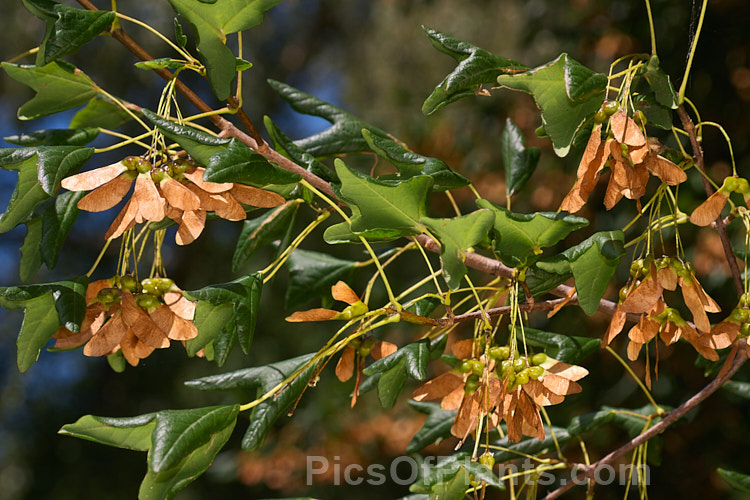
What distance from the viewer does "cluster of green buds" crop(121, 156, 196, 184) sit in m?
0.42

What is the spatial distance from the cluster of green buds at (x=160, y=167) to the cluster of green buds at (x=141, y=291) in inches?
3.1

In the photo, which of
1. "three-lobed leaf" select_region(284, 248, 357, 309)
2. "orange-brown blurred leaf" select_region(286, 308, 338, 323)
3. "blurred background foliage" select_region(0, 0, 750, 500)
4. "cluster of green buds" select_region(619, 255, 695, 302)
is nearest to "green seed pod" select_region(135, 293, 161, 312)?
"orange-brown blurred leaf" select_region(286, 308, 338, 323)

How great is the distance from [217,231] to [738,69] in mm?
1885

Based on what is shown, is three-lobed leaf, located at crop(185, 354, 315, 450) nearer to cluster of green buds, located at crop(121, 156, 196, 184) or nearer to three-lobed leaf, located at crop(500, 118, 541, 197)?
cluster of green buds, located at crop(121, 156, 196, 184)

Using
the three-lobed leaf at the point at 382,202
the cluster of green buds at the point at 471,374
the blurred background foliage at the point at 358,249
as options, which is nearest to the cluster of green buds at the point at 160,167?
the three-lobed leaf at the point at 382,202

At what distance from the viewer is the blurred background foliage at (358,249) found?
1307 mm

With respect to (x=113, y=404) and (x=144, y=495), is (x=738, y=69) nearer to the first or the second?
(x=144, y=495)

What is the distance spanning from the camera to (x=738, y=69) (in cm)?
127

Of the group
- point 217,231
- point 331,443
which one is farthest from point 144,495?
point 217,231

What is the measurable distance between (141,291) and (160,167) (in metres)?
0.10

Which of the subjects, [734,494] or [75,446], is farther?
[75,446]

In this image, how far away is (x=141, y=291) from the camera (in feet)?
1.55

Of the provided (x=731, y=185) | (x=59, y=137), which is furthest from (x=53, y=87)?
(x=731, y=185)

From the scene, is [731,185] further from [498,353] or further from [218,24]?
[218,24]
